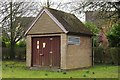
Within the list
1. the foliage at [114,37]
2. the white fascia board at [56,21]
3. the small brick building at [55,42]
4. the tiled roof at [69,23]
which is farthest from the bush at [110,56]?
the white fascia board at [56,21]

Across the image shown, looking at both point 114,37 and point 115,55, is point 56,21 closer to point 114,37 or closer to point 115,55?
point 115,55

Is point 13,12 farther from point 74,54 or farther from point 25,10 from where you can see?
point 74,54

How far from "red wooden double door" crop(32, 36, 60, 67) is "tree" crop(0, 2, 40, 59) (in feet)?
39.1

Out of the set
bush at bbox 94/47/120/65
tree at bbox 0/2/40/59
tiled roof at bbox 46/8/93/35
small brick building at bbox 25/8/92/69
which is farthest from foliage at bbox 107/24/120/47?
tree at bbox 0/2/40/59

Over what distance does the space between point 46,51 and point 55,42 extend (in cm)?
120

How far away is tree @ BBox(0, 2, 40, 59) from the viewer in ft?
124

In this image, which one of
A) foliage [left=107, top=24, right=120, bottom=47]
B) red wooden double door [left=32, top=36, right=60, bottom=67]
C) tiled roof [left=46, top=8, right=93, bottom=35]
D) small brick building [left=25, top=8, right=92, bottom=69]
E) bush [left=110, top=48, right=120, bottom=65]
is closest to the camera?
small brick building [left=25, top=8, right=92, bottom=69]

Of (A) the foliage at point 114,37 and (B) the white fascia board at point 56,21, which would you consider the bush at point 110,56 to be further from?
(B) the white fascia board at point 56,21

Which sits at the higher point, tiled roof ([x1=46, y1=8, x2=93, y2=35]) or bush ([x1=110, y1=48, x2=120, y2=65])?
tiled roof ([x1=46, y1=8, x2=93, y2=35])

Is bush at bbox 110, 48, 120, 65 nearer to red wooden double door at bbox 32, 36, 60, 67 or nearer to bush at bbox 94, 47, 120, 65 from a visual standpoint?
bush at bbox 94, 47, 120, 65

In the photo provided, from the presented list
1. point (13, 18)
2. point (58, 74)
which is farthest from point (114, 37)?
point (58, 74)

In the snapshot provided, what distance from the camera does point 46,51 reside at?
83.0 ft

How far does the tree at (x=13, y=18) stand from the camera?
3775 cm

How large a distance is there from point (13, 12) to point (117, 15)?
968 inches
